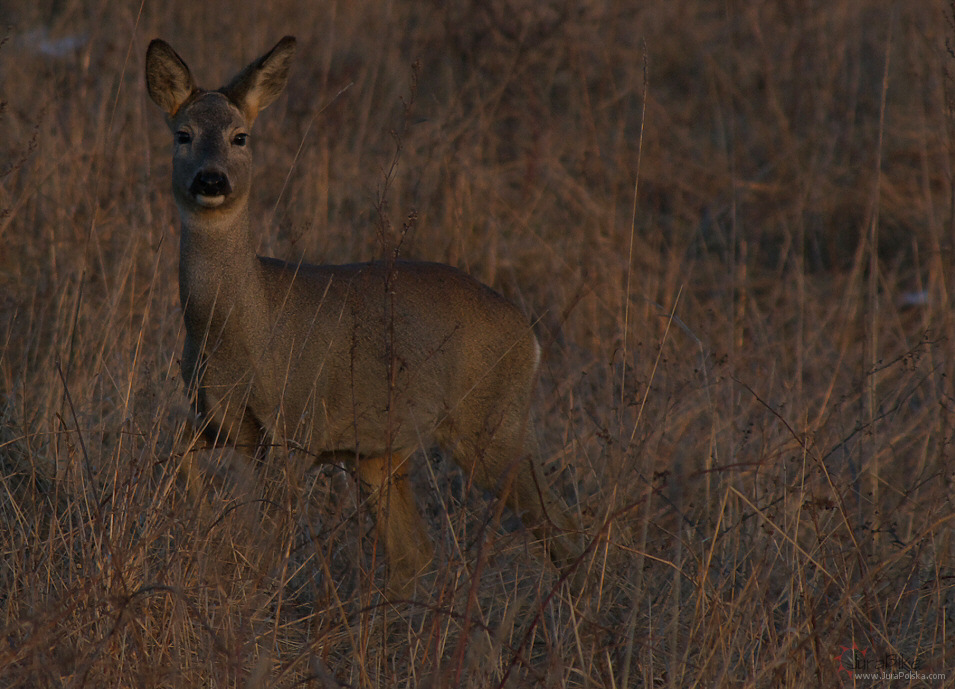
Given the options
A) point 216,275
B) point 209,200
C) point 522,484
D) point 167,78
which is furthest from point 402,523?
point 167,78

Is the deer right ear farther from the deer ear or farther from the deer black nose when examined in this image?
the deer black nose

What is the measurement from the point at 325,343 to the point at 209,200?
642 mm

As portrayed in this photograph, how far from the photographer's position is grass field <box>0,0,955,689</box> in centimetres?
325

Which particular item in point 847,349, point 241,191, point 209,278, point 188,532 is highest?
point 241,191

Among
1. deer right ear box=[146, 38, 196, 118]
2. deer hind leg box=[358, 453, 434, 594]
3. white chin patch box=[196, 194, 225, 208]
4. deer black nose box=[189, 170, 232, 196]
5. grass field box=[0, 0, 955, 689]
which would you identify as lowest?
deer hind leg box=[358, 453, 434, 594]

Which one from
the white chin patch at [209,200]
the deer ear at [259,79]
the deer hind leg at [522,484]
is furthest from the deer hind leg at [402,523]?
the deer ear at [259,79]

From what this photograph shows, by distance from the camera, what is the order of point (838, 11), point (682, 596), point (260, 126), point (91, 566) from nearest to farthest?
point (91, 566) → point (682, 596) → point (260, 126) → point (838, 11)

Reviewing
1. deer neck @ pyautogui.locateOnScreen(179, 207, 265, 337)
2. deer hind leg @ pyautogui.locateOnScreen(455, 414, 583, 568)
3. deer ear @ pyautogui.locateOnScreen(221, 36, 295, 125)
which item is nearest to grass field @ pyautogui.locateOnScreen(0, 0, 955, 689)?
deer hind leg @ pyautogui.locateOnScreen(455, 414, 583, 568)

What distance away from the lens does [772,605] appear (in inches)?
126

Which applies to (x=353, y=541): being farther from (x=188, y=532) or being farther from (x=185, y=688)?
(x=185, y=688)

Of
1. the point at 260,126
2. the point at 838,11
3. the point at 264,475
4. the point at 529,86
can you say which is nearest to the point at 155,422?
the point at 264,475

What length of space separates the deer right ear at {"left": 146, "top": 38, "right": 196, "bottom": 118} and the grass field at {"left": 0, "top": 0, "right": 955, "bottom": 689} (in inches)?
21.3

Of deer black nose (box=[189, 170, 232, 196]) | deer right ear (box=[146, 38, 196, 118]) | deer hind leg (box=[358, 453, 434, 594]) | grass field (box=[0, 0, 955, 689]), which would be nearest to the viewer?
grass field (box=[0, 0, 955, 689])

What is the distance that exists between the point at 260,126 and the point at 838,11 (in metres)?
5.12
